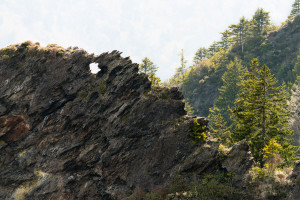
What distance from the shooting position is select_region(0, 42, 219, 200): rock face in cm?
3098

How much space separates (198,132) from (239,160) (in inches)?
226

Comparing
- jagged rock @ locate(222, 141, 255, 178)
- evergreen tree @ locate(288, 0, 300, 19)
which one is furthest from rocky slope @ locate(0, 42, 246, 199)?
evergreen tree @ locate(288, 0, 300, 19)

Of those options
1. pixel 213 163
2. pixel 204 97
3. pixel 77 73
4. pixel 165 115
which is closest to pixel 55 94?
pixel 77 73

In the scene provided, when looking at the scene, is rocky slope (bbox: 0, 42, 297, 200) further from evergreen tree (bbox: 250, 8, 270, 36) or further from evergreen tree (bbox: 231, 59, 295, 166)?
evergreen tree (bbox: 250, 8, 270, 36)

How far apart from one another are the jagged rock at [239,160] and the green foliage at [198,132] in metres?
3.63

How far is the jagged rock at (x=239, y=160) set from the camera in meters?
29.5

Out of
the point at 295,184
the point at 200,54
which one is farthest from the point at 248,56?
the point at 295,184

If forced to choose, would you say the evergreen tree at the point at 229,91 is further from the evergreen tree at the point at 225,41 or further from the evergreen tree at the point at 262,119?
the evergreen tree at the point at 262,119

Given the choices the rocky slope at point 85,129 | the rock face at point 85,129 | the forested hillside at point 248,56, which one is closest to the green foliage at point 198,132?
the rocky slope at point 85,129

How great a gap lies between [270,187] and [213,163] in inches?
254

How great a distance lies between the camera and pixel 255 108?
3353 cm

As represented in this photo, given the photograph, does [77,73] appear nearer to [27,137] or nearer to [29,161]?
[27,137]

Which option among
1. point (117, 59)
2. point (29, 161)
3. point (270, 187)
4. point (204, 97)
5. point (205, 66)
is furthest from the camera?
point (205, 66)

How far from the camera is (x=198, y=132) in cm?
3203
